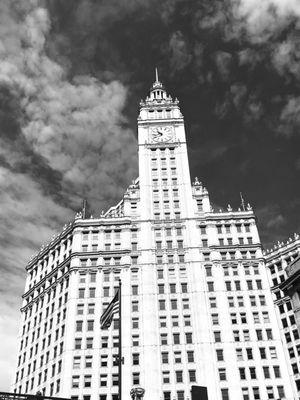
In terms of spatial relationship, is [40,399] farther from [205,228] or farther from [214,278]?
[205,228]

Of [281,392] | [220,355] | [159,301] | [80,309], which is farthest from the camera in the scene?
[159,301]

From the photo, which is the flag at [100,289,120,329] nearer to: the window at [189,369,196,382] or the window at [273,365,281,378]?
the window at [189,369,196,382]

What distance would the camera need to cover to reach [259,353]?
273ft

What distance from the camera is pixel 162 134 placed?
11875 cm

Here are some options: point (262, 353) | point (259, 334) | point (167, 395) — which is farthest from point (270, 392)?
point (167, 395)

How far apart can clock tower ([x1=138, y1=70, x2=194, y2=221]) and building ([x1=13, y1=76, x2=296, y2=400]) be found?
30 centimetres

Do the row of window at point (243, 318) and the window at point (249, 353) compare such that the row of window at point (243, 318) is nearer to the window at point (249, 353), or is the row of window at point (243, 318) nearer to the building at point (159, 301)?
the building at point (159, 301)

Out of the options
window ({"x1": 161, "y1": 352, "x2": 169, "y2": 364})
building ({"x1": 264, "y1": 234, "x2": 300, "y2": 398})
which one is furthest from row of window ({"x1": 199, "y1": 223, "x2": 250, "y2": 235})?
window ({"x1": 161, "y1": 352, "x2": 169, "y2": 364})

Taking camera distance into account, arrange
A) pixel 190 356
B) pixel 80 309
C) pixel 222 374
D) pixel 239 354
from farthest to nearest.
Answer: pixel 80 309, pixel 190 356, pixel 239 354, pixel 222 374

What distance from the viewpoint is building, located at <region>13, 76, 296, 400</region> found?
81.1 m

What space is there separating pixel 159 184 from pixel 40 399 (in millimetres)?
75478

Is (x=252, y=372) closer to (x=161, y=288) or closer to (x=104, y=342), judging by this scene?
(x=161, y=288)

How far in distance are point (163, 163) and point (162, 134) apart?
1026cm

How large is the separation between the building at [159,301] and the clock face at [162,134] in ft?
5.76
